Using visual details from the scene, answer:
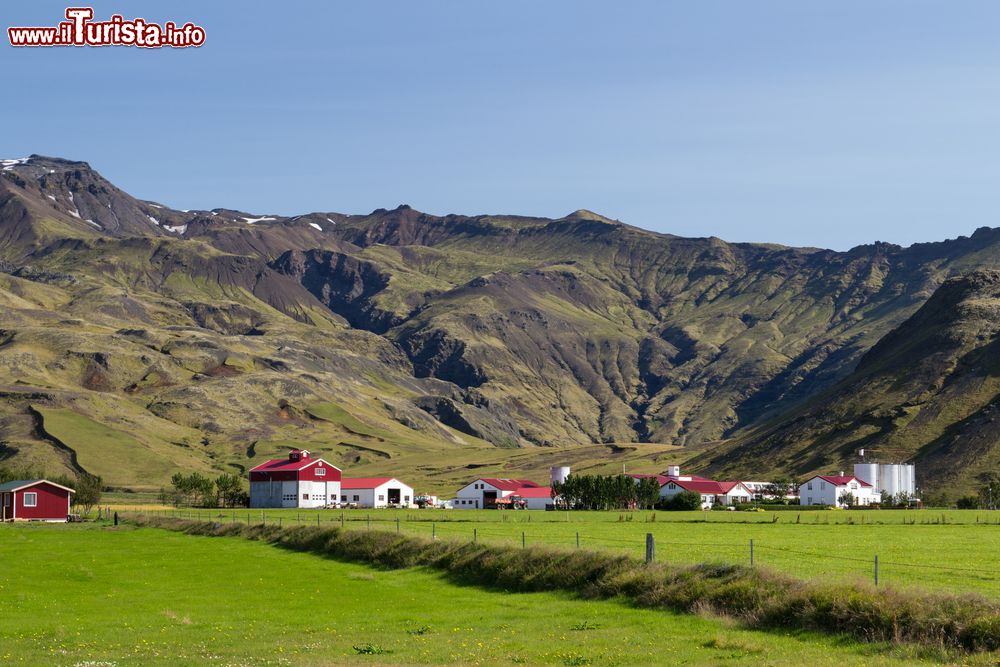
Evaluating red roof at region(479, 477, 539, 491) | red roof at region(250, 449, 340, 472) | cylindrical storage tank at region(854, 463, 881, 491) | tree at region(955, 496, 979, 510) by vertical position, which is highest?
red roof at region(250, 449, 340, 472)

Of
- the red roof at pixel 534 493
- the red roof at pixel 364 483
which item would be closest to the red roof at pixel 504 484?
the red roof at pixel 534 493

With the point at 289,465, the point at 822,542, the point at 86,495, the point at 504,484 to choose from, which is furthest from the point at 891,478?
the point at 822,542

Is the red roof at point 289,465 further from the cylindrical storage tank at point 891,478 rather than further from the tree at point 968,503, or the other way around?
the tree at point 968,503

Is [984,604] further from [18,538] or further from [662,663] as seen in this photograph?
[18,538]

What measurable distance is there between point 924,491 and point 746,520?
290 feet

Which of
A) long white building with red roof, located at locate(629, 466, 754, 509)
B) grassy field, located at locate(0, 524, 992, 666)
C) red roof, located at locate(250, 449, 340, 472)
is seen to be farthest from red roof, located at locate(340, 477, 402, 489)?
grassy field, located at locate(0, 524, 992, 666)

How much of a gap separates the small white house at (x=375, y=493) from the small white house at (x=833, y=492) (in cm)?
6030

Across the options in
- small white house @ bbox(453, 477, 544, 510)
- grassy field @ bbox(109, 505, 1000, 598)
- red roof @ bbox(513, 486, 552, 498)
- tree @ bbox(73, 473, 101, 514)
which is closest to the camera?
grassy field @ bbox(109, 505, 1000, 598)

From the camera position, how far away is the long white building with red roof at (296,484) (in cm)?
17225

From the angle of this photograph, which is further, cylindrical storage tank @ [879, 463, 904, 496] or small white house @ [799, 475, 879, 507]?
cylindrical storage tank @ [879, 463, 904, 496]

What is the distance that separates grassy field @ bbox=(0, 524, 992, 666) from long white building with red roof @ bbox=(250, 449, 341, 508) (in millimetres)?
113116

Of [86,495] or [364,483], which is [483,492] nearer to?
[364,483]

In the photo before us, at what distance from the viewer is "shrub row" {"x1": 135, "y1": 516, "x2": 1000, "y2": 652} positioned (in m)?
29.6

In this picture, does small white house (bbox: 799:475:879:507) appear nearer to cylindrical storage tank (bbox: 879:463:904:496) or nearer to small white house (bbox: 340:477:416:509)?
cylindrical storage tank (bbox: 879:463:904:496)
